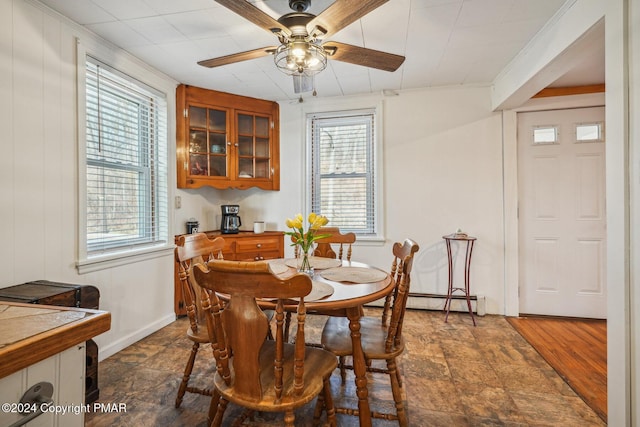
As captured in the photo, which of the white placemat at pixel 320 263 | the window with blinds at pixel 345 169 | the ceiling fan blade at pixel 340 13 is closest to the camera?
the ceiling fan blade at pixel 340 13

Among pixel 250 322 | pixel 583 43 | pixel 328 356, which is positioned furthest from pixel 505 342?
pixel 250 322

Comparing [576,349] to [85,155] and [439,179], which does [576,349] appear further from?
[85,155]

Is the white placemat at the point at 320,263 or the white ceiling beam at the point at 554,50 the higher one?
the white ceiling beam at the point at 554,50

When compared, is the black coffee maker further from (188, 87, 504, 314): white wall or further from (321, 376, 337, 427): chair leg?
(321, 376, 337, 427): chair leg

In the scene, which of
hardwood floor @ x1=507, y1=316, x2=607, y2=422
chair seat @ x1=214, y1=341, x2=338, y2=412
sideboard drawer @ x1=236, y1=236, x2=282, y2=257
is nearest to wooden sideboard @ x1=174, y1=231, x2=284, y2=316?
sideboard drawer @ x1=236, y1=236, x2=282, y2=257

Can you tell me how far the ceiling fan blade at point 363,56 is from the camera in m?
1.77

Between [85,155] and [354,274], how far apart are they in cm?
209

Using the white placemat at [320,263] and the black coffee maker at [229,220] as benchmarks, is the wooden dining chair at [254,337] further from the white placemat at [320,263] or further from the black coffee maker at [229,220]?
the black coffee maker at [229,220]

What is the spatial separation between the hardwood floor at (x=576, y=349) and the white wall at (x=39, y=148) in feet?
11.0

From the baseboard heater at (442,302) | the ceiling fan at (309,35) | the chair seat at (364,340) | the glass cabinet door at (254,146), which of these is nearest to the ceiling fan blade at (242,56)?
the ceiling fan at (309,35)

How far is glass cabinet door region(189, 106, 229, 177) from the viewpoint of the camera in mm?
3283

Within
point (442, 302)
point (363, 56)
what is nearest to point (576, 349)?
point (442, 302)

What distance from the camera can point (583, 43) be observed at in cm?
189

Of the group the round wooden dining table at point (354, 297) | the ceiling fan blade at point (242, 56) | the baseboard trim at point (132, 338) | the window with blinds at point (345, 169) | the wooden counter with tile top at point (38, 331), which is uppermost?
the ceiling fan blade at point (242, 56)
